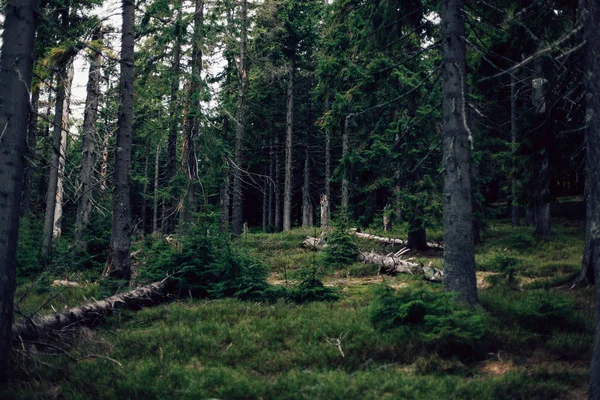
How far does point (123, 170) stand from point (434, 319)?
371 inches

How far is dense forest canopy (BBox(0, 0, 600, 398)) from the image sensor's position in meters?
6.94

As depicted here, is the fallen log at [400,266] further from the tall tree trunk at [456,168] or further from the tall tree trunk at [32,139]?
the tall tree trunk at [32,139]

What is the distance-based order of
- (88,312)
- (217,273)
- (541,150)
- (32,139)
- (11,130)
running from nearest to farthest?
(11,130) → (88,312) → (541,150) → (217,273) → (32,139)

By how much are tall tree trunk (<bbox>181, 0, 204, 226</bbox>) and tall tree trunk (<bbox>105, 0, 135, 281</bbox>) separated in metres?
4.00

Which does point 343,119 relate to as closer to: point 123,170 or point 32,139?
point 123,170

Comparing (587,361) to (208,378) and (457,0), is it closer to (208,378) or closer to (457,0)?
(208,378)

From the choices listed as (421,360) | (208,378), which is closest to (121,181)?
(208,378)

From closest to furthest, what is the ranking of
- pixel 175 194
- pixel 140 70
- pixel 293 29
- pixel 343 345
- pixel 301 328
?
pixel 343 345 → pixel 301 328 → pixel 175 194 → pixel 140 70 → pixel 293 29

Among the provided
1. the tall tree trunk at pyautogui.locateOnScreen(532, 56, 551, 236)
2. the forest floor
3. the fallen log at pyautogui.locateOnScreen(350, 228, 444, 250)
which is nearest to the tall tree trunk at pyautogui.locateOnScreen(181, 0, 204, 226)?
the fallen log at pyautogui.locateOnScreen(350, 228, 444, 250)

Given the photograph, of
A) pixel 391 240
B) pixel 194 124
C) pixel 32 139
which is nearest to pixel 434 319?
pixel 194 124

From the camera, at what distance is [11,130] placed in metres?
6.73

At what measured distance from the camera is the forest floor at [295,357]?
5852 millimetres

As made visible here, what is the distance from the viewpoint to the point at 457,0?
9.23 metres

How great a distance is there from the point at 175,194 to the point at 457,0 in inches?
510
